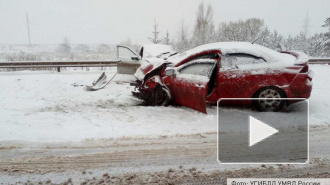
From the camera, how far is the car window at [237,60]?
5.49m

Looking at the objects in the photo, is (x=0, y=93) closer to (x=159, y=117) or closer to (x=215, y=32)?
(x=159, y=117)

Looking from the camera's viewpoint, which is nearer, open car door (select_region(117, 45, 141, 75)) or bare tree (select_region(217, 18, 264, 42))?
open car door (select_region(117, 45, 141, 75))

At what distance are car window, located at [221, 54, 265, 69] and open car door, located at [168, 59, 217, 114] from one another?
1.30ft

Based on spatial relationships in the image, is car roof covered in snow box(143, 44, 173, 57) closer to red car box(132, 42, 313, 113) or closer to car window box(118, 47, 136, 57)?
car window box(118, 47, 136, 57)

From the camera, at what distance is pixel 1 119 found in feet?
16.4

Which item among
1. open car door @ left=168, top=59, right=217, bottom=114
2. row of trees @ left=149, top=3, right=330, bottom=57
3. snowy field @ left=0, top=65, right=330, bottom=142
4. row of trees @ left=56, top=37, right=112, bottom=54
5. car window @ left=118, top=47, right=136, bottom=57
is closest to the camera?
snowy field @ left=0, top=65, right=330, bottom=142

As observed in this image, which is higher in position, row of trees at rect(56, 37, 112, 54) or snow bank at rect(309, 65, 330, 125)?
row of trees at rect(56, 37, 112, 54)

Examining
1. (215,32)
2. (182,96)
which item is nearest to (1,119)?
(182,96)

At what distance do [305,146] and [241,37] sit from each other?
25.3m
